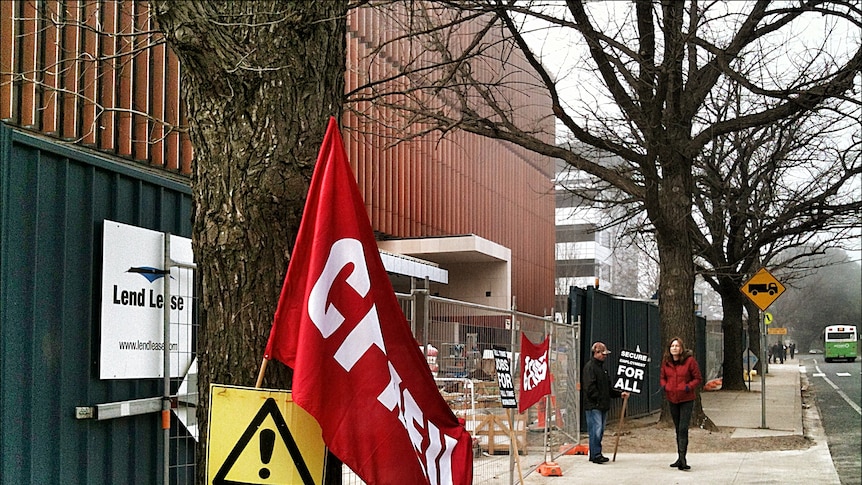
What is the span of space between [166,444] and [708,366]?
1452 inches

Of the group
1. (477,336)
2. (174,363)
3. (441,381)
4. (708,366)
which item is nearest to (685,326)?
(477,336)

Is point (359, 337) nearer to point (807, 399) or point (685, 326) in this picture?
point (685, 326)

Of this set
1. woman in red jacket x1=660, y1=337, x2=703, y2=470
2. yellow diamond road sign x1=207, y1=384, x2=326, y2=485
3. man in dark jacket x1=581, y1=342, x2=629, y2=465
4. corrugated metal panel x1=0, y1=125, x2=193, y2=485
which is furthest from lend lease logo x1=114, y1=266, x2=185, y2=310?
woman in red jacket x1=660, y1=337, x2=703, y2=470

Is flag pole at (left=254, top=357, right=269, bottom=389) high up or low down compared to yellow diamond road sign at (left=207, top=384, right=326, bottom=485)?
up

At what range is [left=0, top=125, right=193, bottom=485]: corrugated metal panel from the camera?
551 cm

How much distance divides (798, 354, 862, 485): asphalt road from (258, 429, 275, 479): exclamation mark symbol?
246cm

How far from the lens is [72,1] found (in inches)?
688

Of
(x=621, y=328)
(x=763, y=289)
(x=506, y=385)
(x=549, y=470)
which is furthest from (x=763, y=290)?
(x=506, y=385)

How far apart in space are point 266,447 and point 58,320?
7.39 ft

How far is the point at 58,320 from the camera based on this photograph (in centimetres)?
593

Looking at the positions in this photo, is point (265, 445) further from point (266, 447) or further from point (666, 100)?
point (666, 100)

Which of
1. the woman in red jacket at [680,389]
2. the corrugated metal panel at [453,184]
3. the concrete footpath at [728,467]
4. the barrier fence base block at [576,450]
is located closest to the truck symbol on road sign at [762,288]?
the concrete footpath at [728,467]

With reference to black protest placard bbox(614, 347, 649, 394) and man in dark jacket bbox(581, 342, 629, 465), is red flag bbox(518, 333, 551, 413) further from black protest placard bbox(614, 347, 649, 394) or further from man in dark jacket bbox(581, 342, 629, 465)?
black protest placard bbox(614, 347, 649, 394)

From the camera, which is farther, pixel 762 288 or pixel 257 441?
pixel 762 288
